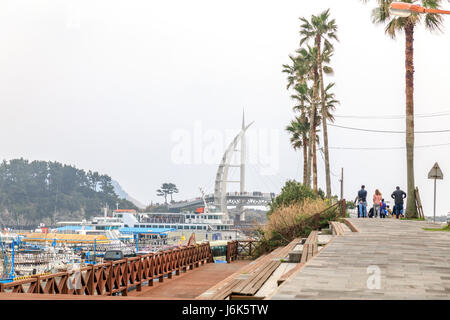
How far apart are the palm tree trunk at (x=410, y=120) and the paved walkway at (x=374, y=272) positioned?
41.4 ft

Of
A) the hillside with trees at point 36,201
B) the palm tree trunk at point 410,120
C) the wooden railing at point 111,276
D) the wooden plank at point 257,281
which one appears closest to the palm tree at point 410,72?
the palm tree trunk at point 410,120

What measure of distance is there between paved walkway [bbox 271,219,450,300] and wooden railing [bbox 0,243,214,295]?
479cm

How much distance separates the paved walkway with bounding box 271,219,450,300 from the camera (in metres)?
6.55

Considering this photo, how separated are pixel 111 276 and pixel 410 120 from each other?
1823cm

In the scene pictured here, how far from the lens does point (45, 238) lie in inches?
3187

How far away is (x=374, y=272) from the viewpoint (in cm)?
827

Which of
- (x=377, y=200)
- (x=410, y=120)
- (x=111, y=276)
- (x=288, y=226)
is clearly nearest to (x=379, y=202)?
(x=377, y=200)

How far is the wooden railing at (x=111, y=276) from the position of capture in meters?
9.74

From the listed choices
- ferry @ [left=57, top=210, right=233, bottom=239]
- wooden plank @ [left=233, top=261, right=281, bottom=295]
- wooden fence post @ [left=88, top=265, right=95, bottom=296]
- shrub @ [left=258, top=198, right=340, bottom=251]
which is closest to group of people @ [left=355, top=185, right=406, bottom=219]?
shrub @ [left=258, top=198, right=340, bottom=251]

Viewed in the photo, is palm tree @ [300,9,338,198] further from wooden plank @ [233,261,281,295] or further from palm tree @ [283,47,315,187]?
wooden plank @ [233,261,281,295]
